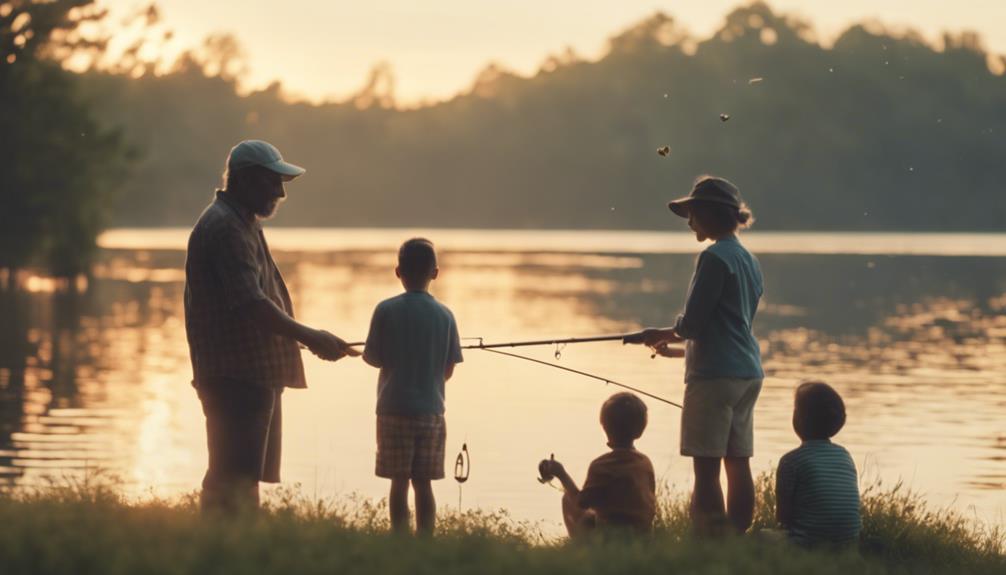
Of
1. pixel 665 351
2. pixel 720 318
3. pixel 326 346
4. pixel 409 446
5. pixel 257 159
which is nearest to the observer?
pixel 326 346

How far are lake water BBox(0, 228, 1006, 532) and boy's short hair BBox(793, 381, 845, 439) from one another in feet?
11.2

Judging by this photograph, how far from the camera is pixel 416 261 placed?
25.0 ft

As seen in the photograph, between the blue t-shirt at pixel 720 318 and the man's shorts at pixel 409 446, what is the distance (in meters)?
1.10

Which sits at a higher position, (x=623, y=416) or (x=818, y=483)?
(x=623, y=416)

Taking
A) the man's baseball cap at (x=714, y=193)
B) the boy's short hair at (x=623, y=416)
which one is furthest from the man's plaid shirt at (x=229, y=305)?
the man's baseball cap at (x=714, y=193)

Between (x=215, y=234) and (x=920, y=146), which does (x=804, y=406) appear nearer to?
(x=215, y=234)

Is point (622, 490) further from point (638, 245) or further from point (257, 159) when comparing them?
point (638, 245)

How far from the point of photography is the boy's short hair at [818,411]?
7.71 m

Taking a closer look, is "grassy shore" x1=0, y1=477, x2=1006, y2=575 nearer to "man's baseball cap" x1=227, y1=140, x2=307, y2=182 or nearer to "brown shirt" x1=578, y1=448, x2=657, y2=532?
"brown shirt" x1=578, y1=448, x2=657, y2=532

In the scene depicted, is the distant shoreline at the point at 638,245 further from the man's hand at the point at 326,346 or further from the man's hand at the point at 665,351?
the man's hand at the point at 326,346

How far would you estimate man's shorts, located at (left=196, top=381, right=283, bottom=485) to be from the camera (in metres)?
7.39

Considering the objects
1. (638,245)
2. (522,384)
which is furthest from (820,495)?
(638,245)

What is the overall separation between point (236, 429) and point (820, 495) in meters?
2.42

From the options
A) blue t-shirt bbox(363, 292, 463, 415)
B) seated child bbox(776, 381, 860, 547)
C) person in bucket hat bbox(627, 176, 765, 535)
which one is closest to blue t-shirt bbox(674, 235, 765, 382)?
person in bucket hat bbox(627, 176, 765, 535)
